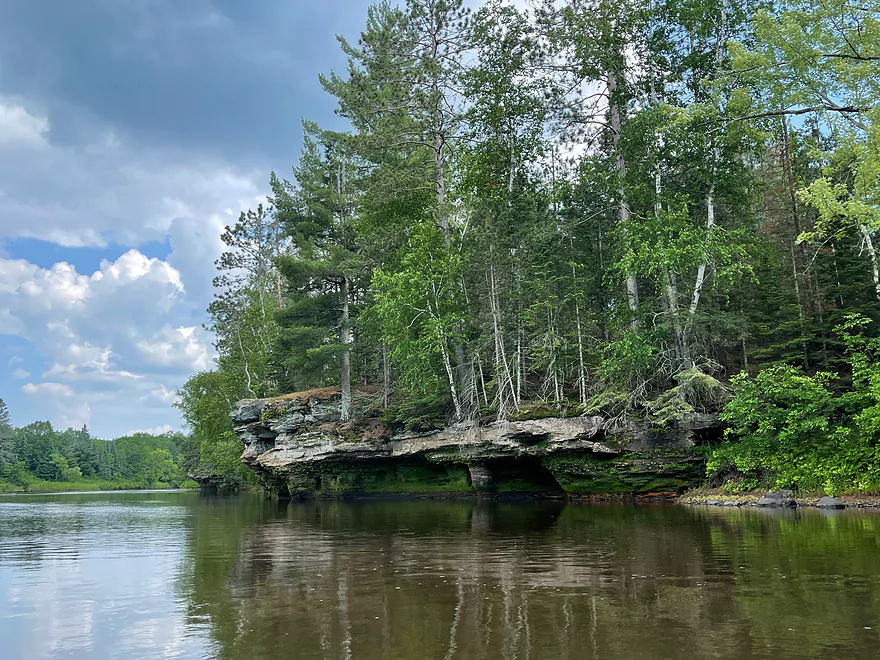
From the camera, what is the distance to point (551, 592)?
740 centimetres

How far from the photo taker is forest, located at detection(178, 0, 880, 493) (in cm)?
1803

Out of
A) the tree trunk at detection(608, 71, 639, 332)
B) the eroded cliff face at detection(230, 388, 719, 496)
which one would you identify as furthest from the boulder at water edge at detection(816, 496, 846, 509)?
the tree trunk at detection(608, 71, 639, 332)

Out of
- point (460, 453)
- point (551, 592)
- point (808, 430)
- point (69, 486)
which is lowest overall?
point (69, 486)

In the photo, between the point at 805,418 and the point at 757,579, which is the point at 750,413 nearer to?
the point at 805,418

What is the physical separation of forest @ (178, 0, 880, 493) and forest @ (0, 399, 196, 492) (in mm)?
64354

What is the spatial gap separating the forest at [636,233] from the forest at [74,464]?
6435 centimetres

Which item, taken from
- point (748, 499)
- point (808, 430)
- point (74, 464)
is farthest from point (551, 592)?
point (74, 464)

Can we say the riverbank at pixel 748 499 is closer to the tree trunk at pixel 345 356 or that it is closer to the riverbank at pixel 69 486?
the tree trunk at pixel 345 356

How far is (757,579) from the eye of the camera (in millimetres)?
7766

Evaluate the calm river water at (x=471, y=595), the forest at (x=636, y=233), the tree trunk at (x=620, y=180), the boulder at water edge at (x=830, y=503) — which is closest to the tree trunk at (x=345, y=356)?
the forest at (x=636, y=233)

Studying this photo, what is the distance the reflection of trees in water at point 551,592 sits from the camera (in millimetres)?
5328

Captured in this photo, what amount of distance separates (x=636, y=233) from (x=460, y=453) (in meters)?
13.3

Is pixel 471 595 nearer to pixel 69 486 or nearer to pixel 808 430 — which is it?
pixel 808 430

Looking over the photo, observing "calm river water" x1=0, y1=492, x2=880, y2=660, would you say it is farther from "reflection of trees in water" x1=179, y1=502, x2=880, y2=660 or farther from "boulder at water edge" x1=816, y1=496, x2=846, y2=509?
"boulder at water edge" x1=816, y1=496, x2=846, y2=509
